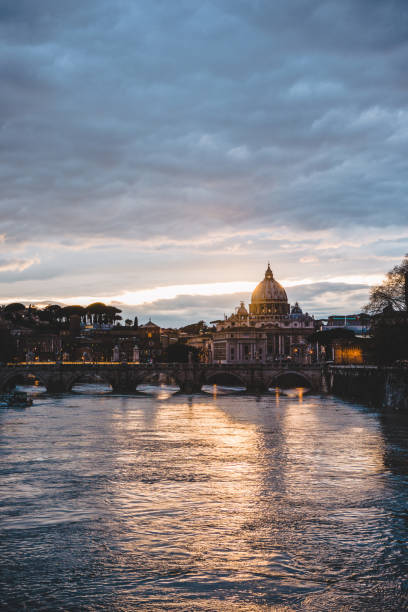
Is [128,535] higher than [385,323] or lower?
lower

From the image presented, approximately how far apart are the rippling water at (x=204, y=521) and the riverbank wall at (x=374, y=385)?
20.9m

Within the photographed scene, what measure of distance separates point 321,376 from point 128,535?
343 feet

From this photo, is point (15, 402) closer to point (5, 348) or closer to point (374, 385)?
point (374, 385)

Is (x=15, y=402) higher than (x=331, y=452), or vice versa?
(x=15, y=402)

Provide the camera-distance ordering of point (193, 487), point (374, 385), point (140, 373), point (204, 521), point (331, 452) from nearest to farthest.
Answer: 1. point (204, 521)
2. point (193, 487)
3. point (331, 452)
4. point (374, 385)
5. point (140, 373)

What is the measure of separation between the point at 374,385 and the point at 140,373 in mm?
43037

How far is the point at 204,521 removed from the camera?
27922 millimetres

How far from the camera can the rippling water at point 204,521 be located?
20.4 m

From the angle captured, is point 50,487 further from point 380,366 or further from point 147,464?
point 380,366

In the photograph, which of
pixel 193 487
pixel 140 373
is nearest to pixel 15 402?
pixel 140 373

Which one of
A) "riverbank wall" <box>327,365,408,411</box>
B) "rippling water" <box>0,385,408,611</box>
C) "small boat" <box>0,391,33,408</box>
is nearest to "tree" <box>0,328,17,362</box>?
Result: "small boat" <box>0,391,33,408</box>

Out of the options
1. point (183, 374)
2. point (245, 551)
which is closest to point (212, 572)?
point (245, 551)

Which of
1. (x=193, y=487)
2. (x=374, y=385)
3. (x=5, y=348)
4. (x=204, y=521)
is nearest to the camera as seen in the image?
(x=204, y=521)

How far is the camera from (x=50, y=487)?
3422 centimetres
